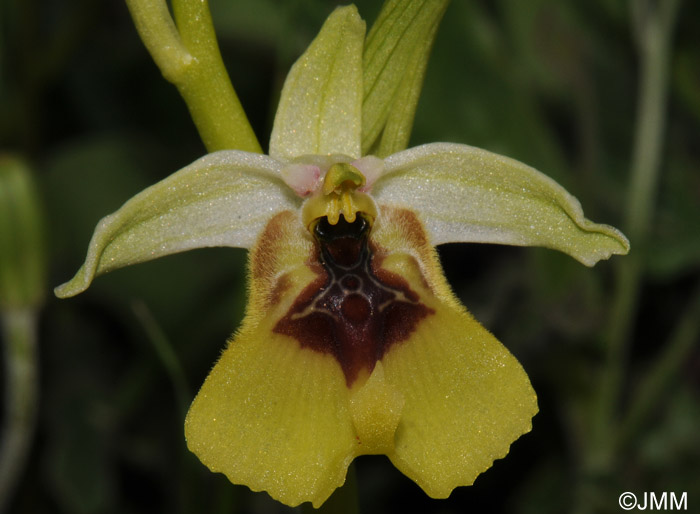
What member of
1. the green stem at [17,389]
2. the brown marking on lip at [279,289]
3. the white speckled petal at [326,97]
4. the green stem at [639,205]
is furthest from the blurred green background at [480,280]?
the white speckled petal at [326,97]

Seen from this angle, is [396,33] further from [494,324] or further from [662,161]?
[662,161]

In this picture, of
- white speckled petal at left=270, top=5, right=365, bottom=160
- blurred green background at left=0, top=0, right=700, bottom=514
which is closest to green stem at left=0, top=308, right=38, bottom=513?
blurred green background at left=0, top=0, right=700, bottom=514

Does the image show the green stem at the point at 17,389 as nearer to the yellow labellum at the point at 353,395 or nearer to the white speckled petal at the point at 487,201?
the yellow labellum at the point at 353,395

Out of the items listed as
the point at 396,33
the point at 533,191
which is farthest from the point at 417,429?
the point at 396,33

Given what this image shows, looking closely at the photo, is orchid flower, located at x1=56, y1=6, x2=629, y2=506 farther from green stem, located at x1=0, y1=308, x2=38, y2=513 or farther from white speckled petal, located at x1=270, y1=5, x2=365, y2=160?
green stem, located at x1=0, y1=308, x2=38, y2=513

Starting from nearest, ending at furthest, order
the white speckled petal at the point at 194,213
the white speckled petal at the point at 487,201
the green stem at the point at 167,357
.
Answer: the white speckled petal at the point at 194,213
the white speckled petal at the point at 487,201
the green stem at the point at 167,357

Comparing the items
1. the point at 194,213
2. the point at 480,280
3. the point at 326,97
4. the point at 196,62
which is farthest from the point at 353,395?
the point at 480,280
